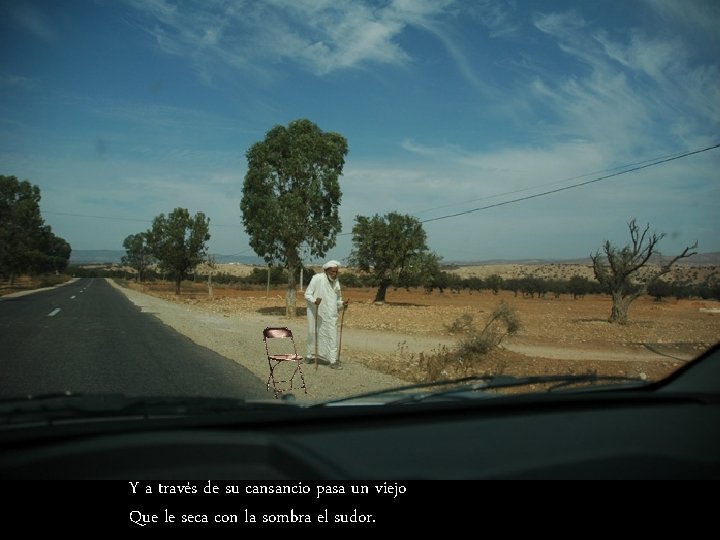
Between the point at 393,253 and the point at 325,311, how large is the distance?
34.0 m

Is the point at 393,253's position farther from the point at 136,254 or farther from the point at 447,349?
the point at 136,254

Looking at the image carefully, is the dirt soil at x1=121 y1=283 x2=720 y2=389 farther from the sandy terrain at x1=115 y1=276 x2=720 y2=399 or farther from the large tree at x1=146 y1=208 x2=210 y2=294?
the large tree at x1=146 y1=208 x2=210 y2=294

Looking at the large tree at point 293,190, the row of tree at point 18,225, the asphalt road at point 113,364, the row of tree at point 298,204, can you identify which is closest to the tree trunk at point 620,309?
the row of tree at point 298,204

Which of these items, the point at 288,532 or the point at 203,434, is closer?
the point at 288,532

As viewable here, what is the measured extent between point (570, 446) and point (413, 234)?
4507cm

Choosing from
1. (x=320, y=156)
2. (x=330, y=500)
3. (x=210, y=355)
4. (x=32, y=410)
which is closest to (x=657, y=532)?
(x=330, y=500)

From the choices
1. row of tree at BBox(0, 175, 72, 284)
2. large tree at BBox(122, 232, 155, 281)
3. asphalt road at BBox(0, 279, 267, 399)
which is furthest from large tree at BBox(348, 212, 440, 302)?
large tree at BBox(122, 232, 155, 281)

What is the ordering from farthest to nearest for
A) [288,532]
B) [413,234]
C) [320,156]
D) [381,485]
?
[413,234]
[320,156]
[381,485]
[288,532]

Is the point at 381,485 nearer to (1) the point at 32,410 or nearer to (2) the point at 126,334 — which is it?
(1) the point at 32,410

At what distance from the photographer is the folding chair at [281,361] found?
30.3 ft

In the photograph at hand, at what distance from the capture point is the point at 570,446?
2.33m

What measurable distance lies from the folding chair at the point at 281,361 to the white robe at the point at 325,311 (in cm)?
59

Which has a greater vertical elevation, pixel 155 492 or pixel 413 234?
pixel 413 234

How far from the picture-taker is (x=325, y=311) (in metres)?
Answer: 12.4
